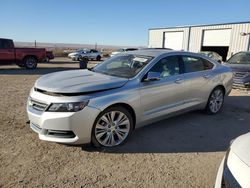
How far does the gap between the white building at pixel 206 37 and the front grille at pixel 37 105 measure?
21.9 m

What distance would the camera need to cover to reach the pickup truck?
14.2m

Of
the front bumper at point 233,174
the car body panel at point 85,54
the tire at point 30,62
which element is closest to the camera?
the front bumper at point 233,174

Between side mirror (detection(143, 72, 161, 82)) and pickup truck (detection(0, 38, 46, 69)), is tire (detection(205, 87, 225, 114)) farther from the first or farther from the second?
pickup truck (detection(0, 38, 46, 69))

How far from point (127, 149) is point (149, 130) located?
0.96m

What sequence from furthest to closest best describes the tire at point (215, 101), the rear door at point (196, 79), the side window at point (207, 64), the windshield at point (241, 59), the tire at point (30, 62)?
the tire at point (30, 62), the windshield at point (241, 59), the tire at point (215, 101), the side window at point (207, 64), the rear door at point (196, 79)

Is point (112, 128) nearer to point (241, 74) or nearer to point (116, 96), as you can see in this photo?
point (116, 96)

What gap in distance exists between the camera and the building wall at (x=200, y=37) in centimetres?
2176

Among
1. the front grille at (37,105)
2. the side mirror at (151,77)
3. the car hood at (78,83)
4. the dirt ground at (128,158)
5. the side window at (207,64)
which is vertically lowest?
the dirt ground at (128,158)

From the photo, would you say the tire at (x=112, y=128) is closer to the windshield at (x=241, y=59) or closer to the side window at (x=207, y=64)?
the side window at (x=207, y=64)

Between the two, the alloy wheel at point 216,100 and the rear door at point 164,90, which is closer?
the rear door at point 164,90

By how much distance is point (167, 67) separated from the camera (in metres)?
4.72

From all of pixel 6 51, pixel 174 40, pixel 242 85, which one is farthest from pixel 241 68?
pixel 174 40

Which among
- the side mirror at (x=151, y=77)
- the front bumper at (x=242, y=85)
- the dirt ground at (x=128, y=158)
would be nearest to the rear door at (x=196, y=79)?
the dirt ground at (x=128, y=158)

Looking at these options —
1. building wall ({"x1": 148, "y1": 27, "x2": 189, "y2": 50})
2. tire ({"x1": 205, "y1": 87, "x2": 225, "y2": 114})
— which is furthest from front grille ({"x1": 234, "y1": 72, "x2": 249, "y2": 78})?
building wall ({"x1": 148, "y1": 27, "x2": 189, "y2": 50})
